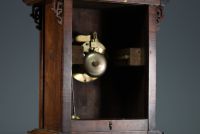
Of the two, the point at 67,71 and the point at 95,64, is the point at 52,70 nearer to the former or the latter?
the point at 67,71

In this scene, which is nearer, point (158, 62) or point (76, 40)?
point (76, 40)

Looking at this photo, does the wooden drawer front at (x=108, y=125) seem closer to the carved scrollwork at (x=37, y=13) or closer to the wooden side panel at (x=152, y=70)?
the wooden side panel at (x=152, y=70)

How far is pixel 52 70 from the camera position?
12.3ft

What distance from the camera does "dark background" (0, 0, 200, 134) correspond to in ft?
16.2

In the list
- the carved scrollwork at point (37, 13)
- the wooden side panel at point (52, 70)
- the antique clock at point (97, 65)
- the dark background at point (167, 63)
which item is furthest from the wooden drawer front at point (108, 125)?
the dark background at point (167, 63)

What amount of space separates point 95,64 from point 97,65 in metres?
0.02

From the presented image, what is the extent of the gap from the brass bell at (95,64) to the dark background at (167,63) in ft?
3.64

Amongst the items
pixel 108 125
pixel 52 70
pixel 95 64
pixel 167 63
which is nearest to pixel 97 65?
pixel 95 64

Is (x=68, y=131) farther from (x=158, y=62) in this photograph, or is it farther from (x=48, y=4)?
(x=158, y=62)

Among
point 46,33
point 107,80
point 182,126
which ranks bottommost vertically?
point 182,126

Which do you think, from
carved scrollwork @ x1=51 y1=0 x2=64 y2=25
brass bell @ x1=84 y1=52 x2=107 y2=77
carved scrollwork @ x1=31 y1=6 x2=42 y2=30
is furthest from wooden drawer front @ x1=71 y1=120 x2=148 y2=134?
carved scrollwork @ x1=31 y1=6 x2=42 y2=30

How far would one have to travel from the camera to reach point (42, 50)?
3.93m

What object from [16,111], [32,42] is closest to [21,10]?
[32,42]

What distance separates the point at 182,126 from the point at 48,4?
6.59ft
